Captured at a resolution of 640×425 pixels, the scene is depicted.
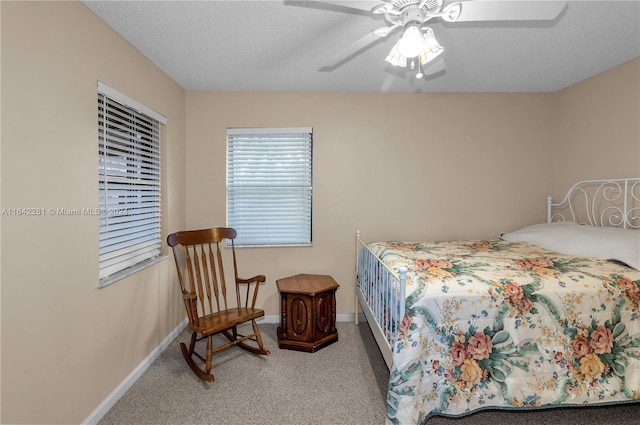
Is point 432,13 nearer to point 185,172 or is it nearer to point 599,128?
point 599,128

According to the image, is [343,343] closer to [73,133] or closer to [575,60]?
[73,133]

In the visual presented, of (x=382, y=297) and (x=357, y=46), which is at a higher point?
(x=357, y=46)

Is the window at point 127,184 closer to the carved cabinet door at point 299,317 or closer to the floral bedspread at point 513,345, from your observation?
the carved cabinet door at point 299,317

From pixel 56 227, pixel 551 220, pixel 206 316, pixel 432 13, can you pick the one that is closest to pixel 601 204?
pixel 551 220

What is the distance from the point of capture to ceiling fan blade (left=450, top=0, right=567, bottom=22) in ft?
4.28

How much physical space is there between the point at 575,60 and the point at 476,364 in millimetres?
2529

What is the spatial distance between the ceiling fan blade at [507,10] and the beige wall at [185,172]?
1.88 meters

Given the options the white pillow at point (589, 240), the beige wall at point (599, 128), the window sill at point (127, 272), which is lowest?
the window sill at point (127, 272)

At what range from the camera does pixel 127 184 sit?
2365 mm

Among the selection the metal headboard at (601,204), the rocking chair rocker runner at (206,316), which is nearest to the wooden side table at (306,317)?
the rocking chair rocker runner at (206,316)

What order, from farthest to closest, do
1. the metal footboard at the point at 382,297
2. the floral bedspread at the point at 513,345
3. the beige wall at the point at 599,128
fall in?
the beige wall at the point at 599,128
the metal footboard at the point at 382,297
the floral bedspread at the point at 513,345

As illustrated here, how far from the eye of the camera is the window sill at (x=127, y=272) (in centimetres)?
200

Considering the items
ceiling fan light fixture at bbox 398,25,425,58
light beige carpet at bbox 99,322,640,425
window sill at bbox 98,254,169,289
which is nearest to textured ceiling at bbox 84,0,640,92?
ceiling fan light fixture at bbox 398,25,425,58

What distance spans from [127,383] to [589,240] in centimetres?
347
